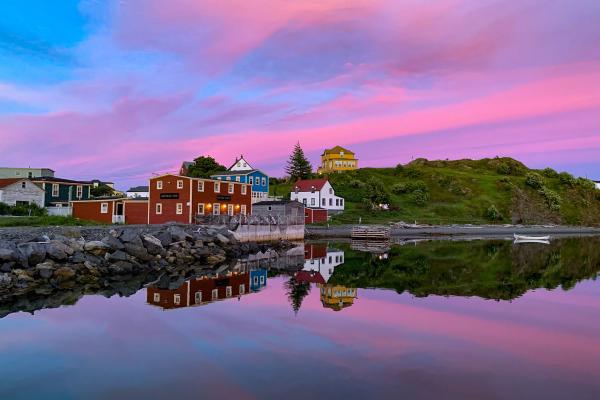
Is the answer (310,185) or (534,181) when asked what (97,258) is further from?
(534,181)

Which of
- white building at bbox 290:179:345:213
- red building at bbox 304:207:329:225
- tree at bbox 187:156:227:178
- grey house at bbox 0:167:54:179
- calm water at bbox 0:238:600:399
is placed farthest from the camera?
tree at bbox 187:156:227:178

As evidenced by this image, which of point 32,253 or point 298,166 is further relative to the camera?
point 298,166

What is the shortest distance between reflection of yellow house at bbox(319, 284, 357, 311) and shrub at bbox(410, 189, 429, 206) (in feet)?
255

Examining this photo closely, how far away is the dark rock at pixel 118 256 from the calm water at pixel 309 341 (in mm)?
5245

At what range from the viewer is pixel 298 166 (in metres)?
118

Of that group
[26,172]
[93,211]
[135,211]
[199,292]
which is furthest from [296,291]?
[26,172]

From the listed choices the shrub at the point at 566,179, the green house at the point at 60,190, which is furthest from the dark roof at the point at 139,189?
the shrub at the point at 566,179

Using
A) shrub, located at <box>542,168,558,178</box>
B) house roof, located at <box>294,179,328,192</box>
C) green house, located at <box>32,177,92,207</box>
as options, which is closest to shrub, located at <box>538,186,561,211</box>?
shrub, located at <box>542,168,558,178</box>

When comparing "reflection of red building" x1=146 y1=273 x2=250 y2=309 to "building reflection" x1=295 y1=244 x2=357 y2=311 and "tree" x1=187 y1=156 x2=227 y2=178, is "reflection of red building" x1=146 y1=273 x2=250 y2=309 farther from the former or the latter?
"tree" x1=187 y1=156 x2=227 y2=178

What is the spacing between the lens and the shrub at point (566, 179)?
13600 centimetres

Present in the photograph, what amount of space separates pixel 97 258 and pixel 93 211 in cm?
2909

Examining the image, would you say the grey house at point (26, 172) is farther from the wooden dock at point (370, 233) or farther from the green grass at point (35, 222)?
the wooden dock at point (370, 233)

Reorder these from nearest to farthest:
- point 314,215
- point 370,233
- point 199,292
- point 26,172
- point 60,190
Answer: point 199,292, point 60,190, point 370,233, point 314,215, point 26,172

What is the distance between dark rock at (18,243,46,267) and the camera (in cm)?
2693
